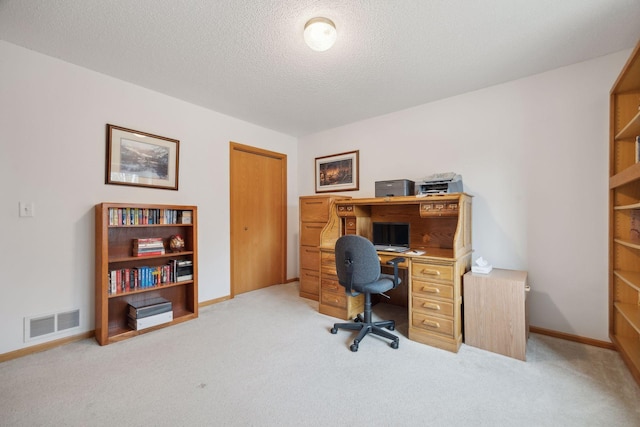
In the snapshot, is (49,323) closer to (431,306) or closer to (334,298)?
(334,298)

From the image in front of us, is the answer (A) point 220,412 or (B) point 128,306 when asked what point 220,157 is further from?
(A) point 220,412

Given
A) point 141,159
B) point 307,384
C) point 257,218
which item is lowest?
point 307,384

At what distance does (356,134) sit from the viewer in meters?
3.99

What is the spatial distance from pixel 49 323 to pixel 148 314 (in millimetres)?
746

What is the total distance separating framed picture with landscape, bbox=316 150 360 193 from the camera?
399cm

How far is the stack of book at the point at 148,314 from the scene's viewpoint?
261 centimetres

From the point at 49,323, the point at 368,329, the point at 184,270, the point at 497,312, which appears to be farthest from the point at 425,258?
the point at 49,323

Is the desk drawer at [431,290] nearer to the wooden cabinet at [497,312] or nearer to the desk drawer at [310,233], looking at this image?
the wooden cabinet at [497,312]

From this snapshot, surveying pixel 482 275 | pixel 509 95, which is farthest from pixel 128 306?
pixel 509 95

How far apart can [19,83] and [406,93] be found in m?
3.63

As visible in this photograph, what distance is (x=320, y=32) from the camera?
187 cm

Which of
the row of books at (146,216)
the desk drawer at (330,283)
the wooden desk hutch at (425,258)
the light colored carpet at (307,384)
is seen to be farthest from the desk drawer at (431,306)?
the row of books at (146,216)

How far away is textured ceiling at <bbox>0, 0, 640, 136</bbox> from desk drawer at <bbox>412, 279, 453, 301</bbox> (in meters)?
2.03

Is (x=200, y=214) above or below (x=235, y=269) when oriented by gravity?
above
